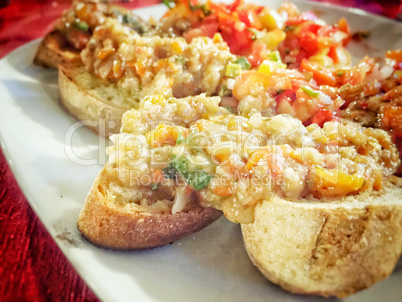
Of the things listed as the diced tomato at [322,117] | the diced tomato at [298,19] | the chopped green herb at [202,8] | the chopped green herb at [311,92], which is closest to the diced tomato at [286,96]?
the chopped green herb at [311,92]

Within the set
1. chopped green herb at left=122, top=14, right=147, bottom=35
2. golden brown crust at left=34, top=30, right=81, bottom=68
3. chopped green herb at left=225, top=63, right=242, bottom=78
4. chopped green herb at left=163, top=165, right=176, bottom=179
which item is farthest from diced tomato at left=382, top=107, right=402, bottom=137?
golden brown crust at left=34, top=30, right=81, bottom=68

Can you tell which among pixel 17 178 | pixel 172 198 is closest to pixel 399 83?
pixel 172 198

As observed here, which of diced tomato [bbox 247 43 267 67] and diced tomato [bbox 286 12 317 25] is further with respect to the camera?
diced tomato [bbox 286 12 317 25]

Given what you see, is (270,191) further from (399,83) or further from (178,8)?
(178,8)

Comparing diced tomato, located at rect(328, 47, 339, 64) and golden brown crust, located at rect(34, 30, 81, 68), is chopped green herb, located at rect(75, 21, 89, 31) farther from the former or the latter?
diced tomato, located at rect(328, 47, 339, 64)

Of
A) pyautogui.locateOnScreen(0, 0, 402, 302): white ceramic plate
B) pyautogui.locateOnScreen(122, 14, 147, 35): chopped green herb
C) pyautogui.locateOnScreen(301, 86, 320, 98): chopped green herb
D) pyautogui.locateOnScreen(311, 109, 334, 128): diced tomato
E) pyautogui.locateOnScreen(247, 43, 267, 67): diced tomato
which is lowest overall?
pyautogui.locateOnScreen(0, 0, 402, 302): white ceramic plate

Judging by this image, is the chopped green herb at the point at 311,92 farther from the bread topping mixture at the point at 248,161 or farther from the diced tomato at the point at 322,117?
the bread topping mixture at the point at 248,161
